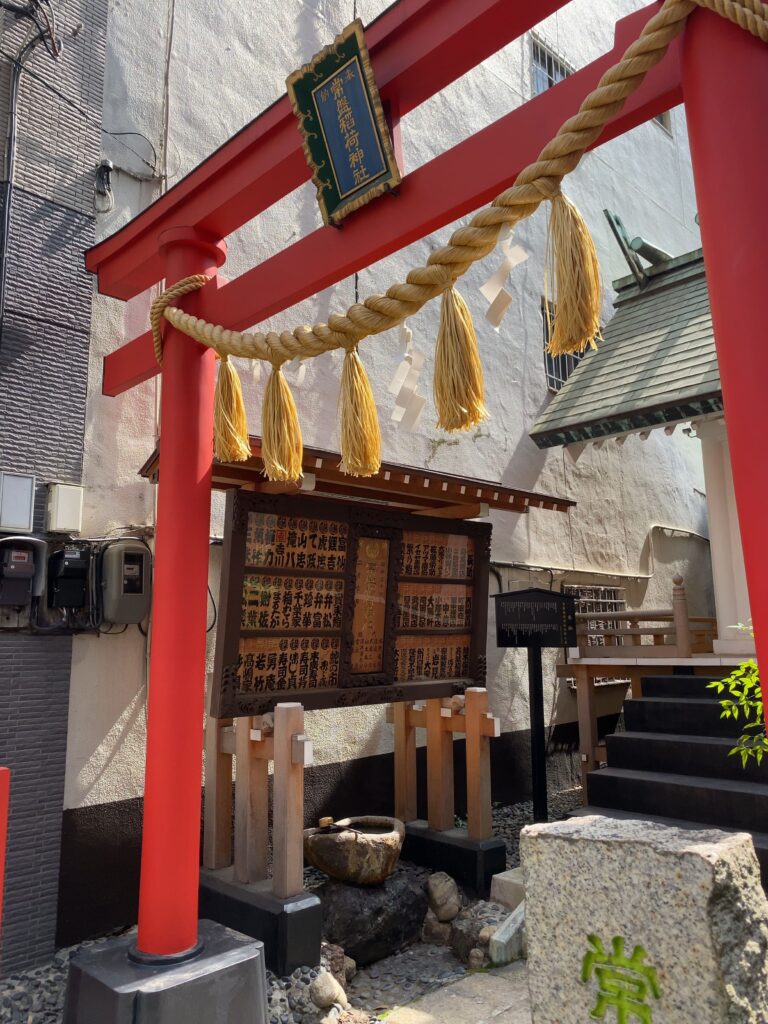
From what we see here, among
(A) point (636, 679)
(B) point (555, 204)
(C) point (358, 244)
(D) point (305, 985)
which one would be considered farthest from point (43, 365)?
(A) point (636, 679)

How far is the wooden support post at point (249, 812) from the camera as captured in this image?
4965mm

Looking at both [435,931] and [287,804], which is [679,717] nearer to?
[435,931]

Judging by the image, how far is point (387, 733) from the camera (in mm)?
7395

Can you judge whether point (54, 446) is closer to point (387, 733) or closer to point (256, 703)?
point (256, 703)

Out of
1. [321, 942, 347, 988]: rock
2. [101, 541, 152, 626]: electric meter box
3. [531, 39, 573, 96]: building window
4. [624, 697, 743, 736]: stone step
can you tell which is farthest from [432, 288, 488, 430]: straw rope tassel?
[531, 39, 573, 96]: building window

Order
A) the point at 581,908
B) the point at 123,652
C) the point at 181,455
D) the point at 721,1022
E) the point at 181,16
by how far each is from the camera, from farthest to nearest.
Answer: the point at 181,16 < the point at 123,652 < the point at 181,455 < the point at 581,908 < the point at 721,1022

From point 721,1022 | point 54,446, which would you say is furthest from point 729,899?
point 54,446

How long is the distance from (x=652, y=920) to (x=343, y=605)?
336 cm

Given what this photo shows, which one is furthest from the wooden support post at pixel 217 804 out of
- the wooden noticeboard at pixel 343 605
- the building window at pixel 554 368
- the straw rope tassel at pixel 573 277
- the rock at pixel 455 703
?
the building window at pixel 554 368

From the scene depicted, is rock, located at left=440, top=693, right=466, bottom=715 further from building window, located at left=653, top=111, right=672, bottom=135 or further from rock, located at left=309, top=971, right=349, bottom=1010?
building window, located at left=653, top=111, right=672, bottom=135

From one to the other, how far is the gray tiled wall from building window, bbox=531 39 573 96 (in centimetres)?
715

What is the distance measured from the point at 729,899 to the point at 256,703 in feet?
10.4

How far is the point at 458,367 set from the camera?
276 cm

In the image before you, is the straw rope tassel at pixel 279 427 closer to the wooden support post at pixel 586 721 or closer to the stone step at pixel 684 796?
the stone step at pixel 684 796
